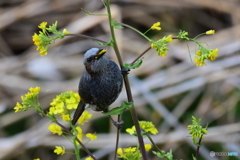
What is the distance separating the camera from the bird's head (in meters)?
1.28

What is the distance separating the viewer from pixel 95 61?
1.31m

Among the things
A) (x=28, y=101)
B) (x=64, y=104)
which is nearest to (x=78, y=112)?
(x=64, y=104)

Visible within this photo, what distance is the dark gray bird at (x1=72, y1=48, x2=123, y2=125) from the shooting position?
1310 mm

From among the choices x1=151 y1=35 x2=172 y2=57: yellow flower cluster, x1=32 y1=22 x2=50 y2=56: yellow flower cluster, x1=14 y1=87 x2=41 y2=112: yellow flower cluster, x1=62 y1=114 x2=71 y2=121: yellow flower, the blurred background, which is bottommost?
x1=62 y1=114 x2=71 y2=121: yellow flower

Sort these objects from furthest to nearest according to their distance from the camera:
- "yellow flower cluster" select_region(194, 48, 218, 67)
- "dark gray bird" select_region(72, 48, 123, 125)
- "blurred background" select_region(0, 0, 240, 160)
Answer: "blurred background" select_region(0, 0, 240, 160)
"dark gray bird" select_region(72, 48, 123, 125)
"yellow flower cluster" select_region(194, 48, 218, 67)

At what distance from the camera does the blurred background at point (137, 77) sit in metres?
3.00

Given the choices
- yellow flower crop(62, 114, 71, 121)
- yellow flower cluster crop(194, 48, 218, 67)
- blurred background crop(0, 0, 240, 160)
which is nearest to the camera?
yellow flower cluster crop(194, 48, 218, 67)

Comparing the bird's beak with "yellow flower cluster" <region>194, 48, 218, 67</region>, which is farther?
the bird's beak

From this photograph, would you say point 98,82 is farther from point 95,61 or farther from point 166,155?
point 166,155

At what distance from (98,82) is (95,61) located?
0.30ft

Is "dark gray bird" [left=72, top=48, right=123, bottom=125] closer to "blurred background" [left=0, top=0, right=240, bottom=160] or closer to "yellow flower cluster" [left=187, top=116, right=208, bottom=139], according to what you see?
"yellow flower cluster" [left=187, top=116, right=208, bottom=139]

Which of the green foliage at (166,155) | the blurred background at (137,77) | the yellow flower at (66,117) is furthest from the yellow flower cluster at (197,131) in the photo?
the blurred background at (137,77)

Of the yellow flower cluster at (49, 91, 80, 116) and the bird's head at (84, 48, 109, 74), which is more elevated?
the bird's head at (84, 48, 109, 74)

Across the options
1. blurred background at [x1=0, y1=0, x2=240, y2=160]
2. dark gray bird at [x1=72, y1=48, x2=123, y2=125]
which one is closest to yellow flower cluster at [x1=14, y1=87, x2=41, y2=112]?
dark gray bird at [x1=72, y1=48, x2=123, y2=125]
